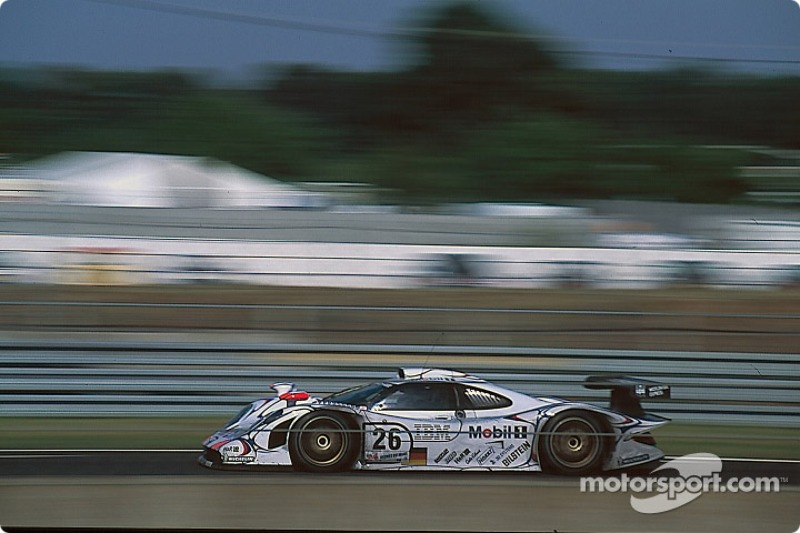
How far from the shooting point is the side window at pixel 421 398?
2.76m

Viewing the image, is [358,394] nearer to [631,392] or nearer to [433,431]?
[433,431]

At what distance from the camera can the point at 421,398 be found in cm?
279

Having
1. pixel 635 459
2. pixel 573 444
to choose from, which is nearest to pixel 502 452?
pixel 573 444

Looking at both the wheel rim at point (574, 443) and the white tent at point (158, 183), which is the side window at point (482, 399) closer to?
the wheel rim at point (574, 443)

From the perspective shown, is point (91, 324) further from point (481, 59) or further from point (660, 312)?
point (660, 312)

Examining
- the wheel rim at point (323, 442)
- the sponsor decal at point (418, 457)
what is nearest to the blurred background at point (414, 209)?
the wheel rim at point (323, 442)

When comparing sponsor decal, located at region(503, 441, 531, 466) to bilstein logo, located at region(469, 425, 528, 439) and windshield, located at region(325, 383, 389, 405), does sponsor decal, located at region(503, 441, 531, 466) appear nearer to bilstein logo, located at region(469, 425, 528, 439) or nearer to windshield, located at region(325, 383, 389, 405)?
bilstein logo, located at region(469, 425, 528, 439)

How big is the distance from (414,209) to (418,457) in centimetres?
100

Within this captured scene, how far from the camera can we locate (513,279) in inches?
106

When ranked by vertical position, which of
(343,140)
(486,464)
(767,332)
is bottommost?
(486,464)

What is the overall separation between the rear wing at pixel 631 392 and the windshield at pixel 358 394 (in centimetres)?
83

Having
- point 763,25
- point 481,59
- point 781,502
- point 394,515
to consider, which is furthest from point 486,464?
point 763,25

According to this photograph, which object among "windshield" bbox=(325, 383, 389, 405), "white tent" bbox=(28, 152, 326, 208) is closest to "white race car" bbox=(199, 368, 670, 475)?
"windshield" bbox=(325, 383, 389, 405)

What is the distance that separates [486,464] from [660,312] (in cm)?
93
